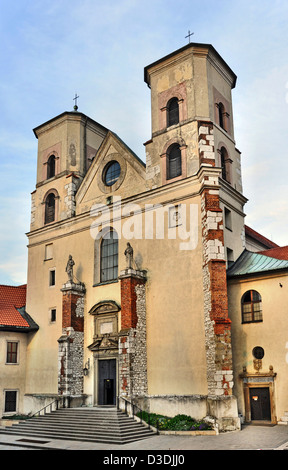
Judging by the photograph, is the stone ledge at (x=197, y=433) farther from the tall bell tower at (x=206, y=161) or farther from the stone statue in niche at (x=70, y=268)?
the stone statue in niche at (x=70, y=268)

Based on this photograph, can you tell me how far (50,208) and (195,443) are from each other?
20.1m

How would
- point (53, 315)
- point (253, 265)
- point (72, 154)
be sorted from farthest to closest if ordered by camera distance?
point (72, 154), point (53, 315), point (253, 265)

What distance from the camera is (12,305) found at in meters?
33.5

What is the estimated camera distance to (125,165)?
30.0 meters

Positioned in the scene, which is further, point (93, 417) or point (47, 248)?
point (47, 248)

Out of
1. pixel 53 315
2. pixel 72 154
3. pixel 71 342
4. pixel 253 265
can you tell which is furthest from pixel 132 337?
pixel 72 154

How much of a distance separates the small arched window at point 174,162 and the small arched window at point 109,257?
4970mm

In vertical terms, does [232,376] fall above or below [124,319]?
below

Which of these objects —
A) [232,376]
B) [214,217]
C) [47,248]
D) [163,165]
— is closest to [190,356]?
[232,376]

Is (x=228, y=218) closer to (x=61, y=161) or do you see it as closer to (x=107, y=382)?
(x=107, y=382)

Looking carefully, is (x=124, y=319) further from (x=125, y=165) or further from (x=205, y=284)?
(x=125, y=165)

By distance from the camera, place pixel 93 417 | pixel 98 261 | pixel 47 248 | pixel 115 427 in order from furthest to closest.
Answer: pixel 47 248
pixel 98 261
pixel 93 417
pixel 115 427

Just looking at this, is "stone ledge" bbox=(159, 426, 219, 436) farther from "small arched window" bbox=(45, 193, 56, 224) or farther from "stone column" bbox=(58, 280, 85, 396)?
"small arched window" bbox=(45, 193, 56, 224)
